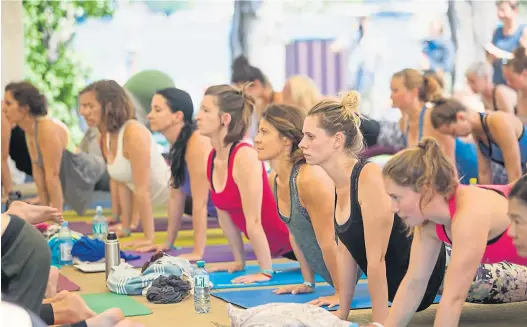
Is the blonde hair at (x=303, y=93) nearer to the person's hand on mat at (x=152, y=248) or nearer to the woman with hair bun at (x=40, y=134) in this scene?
the person's hand on mat at (x=152, y=248)

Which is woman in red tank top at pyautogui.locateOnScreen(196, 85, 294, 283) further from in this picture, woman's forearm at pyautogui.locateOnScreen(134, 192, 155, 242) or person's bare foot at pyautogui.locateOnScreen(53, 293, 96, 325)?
person's bare foot at pyautogui.locateOnScreen(53, 293, 96, 325)

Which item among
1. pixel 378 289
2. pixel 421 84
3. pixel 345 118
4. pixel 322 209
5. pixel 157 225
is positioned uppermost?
pixel 345 118

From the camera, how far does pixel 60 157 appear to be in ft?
25.5

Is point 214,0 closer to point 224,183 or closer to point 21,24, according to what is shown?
point 21,24

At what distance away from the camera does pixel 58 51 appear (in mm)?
11383

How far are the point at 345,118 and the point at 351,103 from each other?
92 millimetres

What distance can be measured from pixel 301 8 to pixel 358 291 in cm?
786

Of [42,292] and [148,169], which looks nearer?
[42,292]

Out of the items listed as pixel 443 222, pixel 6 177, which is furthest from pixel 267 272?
Result: pixel 6 177

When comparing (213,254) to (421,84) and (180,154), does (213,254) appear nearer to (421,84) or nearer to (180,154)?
(180,154)

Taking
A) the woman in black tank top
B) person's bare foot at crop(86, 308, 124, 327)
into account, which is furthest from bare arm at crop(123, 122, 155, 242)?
person's bare foot at crop(86, 308, 124, 327)

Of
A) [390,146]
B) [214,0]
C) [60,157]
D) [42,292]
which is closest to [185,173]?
[60,157]

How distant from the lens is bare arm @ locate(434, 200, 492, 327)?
11.8 ft

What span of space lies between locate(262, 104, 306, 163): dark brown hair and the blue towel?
5.95ft
